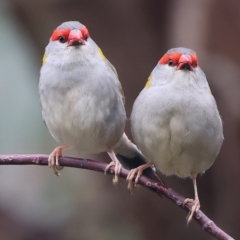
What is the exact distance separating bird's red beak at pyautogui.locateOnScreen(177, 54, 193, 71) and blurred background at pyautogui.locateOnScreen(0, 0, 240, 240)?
188 cm

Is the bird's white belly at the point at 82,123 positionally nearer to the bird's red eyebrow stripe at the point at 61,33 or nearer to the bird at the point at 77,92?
the bird at the point at 77,92

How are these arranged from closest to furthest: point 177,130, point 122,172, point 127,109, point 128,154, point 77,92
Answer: point 122,172, point 177,130, point 77,92, point 128,154, point 127,109

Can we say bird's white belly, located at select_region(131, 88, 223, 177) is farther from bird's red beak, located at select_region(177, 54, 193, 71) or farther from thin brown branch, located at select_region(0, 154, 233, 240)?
→ thin brown branch, located at select_region(0, 154, 233, 240)

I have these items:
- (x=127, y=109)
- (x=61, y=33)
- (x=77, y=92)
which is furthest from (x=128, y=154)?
(x=127, y=109)

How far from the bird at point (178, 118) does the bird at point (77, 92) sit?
0.58 feet

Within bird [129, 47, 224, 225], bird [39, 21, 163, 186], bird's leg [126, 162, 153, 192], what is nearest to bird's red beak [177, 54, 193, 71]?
bird [129, 47, 224, 225]

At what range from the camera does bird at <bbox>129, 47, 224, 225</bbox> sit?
3336 mm

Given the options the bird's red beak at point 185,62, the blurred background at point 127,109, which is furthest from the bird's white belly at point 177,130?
the blurred background at point 127,109

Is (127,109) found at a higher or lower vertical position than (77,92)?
lower

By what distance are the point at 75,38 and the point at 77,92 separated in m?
0.28

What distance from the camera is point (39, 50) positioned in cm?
579

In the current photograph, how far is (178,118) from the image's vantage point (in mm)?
3334

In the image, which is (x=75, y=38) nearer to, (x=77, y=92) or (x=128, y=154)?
(x=77, y=92)

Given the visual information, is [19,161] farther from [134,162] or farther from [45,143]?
[45,143]
